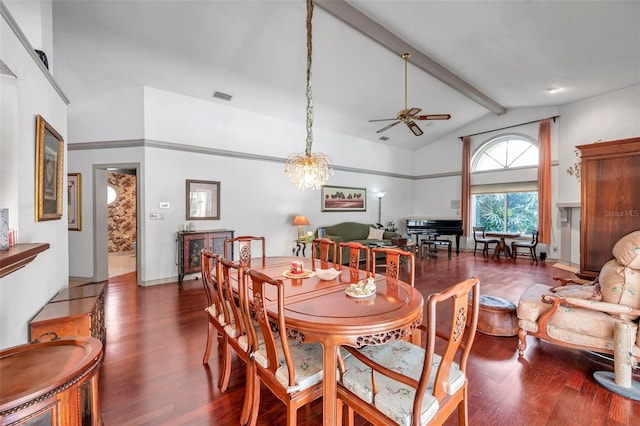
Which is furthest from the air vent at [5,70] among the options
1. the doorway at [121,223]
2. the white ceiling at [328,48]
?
the doorway at [121,223]

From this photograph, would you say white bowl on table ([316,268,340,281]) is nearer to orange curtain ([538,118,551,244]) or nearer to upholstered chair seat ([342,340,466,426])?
upholstered chair seat ([342,340,466,426])

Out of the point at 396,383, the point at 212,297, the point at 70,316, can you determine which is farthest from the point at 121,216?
the point at 396,383

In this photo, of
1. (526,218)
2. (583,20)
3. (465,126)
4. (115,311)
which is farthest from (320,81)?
(526,218)

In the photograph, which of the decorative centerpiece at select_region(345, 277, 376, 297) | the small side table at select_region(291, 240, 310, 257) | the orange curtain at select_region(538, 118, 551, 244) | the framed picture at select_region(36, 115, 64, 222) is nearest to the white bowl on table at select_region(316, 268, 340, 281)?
the decorative centerpiece at select_region(345, 277, 376, 297)

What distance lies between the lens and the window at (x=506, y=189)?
24.5 ft

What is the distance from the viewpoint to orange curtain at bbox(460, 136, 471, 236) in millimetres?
8344

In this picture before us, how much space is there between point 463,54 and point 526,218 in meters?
5.32

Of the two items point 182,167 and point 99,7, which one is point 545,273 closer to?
point 182,167

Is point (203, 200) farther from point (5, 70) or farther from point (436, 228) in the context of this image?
point (436, 228)

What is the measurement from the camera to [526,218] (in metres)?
7.65

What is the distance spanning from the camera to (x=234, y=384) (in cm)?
213

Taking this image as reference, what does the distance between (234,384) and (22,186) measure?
202cm

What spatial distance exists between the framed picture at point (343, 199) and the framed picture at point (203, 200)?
8.91 ft

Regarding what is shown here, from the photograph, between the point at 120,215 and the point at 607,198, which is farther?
the point at 120,215
